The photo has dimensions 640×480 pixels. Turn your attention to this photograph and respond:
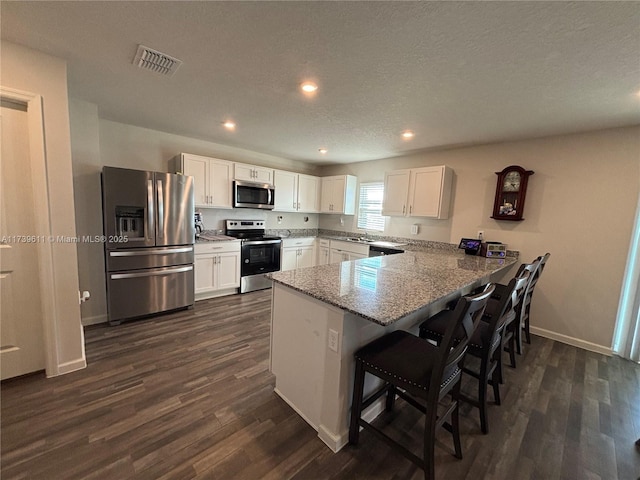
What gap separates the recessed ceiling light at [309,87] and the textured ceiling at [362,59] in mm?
75

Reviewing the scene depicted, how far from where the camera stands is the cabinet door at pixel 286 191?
4.75 meters

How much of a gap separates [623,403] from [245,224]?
15.9ft

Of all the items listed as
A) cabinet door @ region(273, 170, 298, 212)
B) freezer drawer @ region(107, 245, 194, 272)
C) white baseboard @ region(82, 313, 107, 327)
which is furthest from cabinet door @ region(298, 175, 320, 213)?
white baseboard @ region(82, 313, 107, 327)

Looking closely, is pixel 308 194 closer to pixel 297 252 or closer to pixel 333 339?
pixel 297 252

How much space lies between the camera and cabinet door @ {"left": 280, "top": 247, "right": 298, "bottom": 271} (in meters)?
4.75

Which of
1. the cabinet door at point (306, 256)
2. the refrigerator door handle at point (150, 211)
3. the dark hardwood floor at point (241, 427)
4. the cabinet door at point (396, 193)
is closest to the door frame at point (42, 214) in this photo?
the dark hardwood floor at point (241, 427)

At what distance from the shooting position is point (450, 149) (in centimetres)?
386

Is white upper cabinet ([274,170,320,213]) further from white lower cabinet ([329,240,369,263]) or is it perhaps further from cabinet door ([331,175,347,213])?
white lower cabinet ([329,240,369,263])

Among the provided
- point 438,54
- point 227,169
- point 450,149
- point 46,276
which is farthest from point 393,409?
point 227,169

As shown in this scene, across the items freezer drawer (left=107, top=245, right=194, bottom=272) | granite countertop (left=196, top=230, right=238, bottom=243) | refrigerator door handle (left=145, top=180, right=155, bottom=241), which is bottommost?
freezer drawer (left=107, top=245, right=194, bottom=272)

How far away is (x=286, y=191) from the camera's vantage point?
489 centimetres

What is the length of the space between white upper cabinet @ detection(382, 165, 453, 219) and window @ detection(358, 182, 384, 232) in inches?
22.0

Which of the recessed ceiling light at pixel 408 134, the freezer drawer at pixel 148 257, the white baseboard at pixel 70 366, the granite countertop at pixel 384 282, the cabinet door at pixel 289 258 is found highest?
the recessed ceiling light at pixel 408 134

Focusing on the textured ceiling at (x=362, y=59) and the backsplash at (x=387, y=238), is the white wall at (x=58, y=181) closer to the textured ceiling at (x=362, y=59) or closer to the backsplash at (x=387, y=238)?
the textured ceiling at (x=362, y=59)
